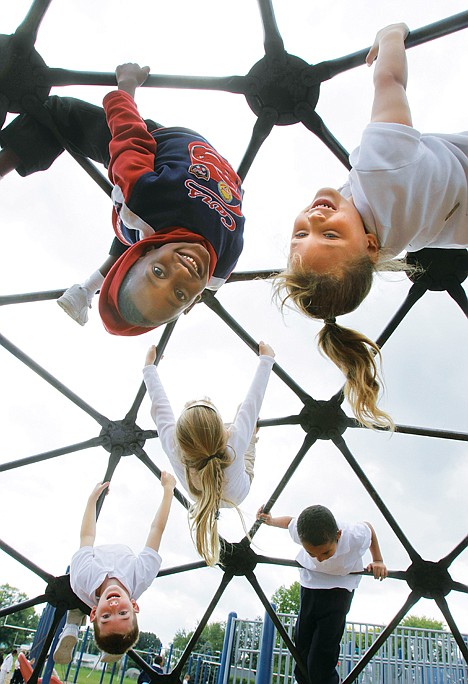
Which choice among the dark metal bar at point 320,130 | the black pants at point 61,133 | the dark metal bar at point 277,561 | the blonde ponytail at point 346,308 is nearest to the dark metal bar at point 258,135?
the dark metal bar at point 320,130

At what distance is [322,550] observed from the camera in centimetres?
479

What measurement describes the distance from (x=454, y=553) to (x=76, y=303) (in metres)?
5.42

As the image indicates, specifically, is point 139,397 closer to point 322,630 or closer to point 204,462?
point 204,462

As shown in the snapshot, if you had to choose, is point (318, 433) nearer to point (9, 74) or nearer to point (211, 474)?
point (211, 474)

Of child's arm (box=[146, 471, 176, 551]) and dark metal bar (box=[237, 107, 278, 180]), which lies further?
child's arm (box=[146, 471, 176, 551])

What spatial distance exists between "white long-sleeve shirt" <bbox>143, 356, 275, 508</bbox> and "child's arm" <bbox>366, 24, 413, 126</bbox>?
244cm

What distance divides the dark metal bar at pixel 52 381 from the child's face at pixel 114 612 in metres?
2.57

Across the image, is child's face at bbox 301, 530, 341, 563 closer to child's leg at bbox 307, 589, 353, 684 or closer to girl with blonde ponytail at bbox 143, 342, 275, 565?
child's leg at bbox 307, 589, 353, 684

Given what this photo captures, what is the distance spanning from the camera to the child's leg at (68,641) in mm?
5696

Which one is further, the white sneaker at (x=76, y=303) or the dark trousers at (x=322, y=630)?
the dark trousers at (x=322, y=630)

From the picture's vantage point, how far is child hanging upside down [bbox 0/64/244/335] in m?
2.76

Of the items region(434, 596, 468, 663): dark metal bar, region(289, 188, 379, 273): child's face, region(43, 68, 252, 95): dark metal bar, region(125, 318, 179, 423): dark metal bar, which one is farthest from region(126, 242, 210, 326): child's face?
region(434, 596, 468, 663): dark metal bar

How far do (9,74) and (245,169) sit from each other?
209cm

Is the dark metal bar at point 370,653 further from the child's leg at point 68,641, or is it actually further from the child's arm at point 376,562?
the child's leg at point 68,641
